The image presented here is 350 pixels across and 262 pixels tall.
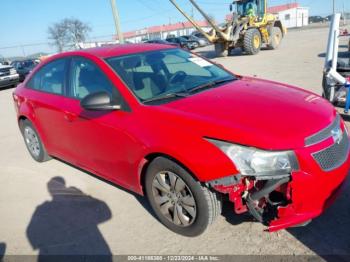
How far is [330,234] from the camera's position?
108 inches

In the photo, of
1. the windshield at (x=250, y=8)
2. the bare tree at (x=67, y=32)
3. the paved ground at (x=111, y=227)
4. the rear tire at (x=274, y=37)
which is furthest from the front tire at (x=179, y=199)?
the bare tree at (x=67, y=32)

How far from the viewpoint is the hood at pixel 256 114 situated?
2350mm

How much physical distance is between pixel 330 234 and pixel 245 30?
18288 mm

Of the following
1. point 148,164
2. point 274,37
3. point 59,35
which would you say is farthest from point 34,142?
point 59,35

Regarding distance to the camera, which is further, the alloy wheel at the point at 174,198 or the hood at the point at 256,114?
the alloy wheel at the point at 174,198

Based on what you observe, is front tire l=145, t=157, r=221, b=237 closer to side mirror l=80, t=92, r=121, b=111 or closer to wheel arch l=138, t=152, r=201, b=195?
wheel arch l=138, t=152, r=201, b=195

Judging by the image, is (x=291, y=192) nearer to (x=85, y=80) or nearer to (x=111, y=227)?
(x=111, y=227)

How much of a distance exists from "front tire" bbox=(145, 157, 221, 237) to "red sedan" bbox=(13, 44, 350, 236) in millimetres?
10

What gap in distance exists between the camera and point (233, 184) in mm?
2422

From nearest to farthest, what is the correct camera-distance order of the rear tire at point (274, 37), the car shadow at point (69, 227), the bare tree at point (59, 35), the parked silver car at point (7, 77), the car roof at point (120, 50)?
the car shadow at point (69, 227) < the car roof at point (120, 50) < the parked silver car at point (7, 77) < the rear tire at point (274, 37) < the bare tree at point (59, 35)

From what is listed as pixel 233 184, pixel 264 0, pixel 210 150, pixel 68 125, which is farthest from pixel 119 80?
pixel 264 0

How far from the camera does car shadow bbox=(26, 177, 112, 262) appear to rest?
115 inches

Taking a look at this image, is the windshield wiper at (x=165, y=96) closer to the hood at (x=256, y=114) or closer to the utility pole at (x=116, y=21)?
the hood at (x=256, y=114)

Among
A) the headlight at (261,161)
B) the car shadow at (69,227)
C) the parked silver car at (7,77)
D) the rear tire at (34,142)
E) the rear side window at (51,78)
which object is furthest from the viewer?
the parked silver car at (7,77)
